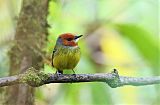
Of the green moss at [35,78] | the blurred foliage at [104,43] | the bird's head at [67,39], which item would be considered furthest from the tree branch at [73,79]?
the blurred foliage at [104,43]

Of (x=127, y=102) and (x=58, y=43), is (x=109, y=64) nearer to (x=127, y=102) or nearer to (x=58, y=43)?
(x=127, y=102)

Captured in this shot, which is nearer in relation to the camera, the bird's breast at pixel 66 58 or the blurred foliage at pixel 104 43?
the bird's breast at pixel 66 58

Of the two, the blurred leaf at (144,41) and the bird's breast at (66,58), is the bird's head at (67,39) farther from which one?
the blurred leaf at (144,41)

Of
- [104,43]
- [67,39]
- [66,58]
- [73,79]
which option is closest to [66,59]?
[66,58]

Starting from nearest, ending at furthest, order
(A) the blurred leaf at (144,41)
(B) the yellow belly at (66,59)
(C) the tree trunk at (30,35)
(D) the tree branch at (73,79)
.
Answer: (D) the tree branch at (73,79), (B) the yellow belly at (66,59), (C) the tree trunk at (30,35), (A) the blurred leaf at (144,41)

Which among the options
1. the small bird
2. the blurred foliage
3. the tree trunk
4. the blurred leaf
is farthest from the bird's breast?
the blurred leaf

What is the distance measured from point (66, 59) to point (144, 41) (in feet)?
2.51

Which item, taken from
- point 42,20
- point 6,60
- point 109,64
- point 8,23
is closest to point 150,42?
point 109,64

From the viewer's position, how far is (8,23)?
11.4ft

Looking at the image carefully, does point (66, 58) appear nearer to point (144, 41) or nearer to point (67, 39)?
point (67, 39)

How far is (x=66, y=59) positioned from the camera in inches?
90.0

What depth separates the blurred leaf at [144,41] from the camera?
2859mm

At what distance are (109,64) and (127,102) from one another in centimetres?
34

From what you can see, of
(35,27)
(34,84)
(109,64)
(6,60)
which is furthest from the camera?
(109,64)
